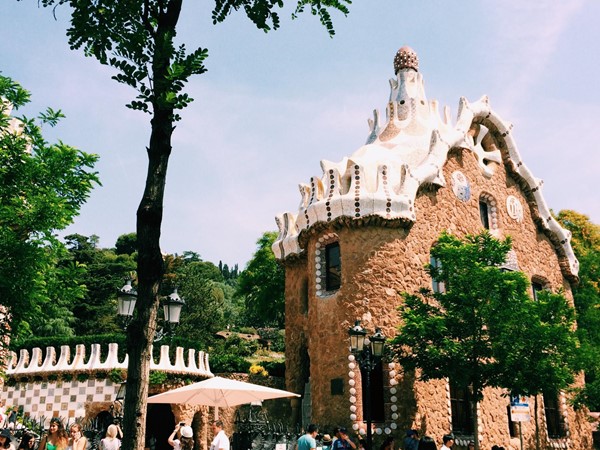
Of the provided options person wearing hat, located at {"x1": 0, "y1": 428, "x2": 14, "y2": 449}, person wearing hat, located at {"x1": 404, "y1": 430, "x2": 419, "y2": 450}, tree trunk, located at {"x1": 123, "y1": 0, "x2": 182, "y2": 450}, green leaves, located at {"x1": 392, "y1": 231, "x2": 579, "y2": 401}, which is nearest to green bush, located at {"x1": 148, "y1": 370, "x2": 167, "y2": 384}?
green leaves, located at {"x1": 392, "y1": 231, "x2": 579, "y2": 401}

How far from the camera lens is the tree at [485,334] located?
14.3 metres

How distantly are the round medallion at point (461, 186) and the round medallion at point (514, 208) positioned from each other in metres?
2.43

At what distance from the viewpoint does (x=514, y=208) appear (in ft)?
71.3

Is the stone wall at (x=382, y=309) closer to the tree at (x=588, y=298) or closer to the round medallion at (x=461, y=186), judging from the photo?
the round medallion at (x=461, y=186)

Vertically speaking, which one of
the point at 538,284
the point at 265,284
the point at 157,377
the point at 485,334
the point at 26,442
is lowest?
the point at 26,442

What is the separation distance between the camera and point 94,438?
1420cm

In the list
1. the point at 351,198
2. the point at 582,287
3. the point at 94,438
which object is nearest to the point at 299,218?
the point at 351,198

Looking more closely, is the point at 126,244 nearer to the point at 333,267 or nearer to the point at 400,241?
the point at 333,267

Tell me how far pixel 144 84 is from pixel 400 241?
1234 cm

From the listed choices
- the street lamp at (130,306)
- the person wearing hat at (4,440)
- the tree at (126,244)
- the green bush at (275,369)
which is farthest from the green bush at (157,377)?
the tree at (126,244)

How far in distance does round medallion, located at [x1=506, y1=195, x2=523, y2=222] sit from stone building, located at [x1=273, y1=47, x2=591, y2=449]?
48 millimetres

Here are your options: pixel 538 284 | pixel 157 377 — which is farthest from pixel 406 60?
pixel 157 377

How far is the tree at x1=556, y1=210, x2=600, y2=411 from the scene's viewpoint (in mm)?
18656

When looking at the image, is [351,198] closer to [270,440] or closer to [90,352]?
[270,440]
